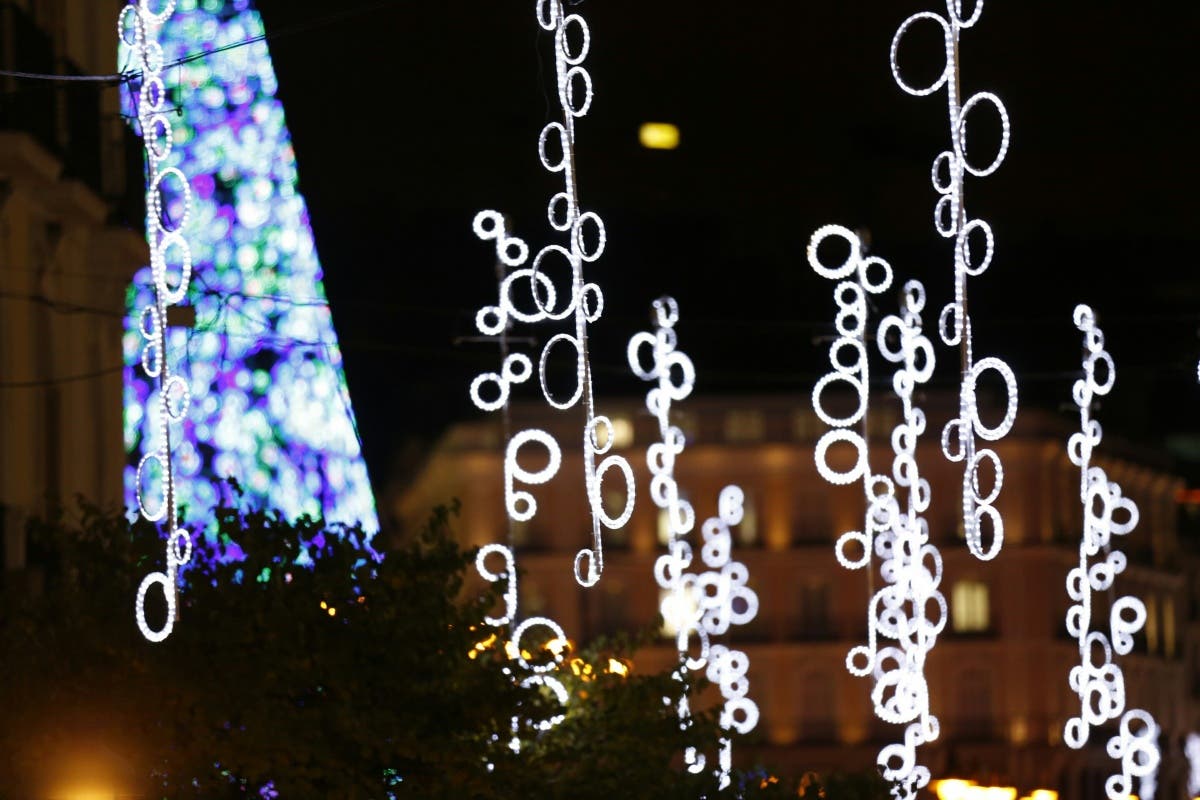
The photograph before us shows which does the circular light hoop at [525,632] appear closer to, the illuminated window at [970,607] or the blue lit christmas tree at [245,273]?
the blue lit christmas tree at [245,273]

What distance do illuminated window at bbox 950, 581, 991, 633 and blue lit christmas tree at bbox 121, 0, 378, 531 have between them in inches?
1706

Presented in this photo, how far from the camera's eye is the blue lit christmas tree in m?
22.9

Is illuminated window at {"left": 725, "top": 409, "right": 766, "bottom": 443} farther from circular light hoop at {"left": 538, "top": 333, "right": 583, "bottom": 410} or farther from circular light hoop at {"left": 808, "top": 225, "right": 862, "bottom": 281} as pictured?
circular light hoop at {"left": 538, "top": 333, "right": 583, "bottom": 410}

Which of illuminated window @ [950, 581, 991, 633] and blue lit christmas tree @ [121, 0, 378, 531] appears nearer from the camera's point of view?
blue lit christmas tree @ [121, 0, 378, 531]

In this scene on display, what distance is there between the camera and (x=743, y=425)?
218 ft

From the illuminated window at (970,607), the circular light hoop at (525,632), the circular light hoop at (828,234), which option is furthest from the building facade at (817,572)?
the circular light hoop at (525,632)

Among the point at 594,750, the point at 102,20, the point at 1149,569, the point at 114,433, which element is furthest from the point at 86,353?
the point at 1149,569

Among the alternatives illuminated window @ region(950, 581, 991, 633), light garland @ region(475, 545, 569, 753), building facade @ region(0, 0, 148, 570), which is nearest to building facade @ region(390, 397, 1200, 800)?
illuminated window @ region(950, 581, 991, 633)

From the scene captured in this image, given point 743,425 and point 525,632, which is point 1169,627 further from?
point 525,632

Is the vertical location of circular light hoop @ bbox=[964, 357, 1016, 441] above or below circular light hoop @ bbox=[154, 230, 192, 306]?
below

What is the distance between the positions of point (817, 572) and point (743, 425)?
3.97 meters

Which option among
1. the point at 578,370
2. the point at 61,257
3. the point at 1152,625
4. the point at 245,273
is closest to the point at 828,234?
the point at 578,370

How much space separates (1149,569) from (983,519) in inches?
547

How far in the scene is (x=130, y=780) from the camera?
1255cm
